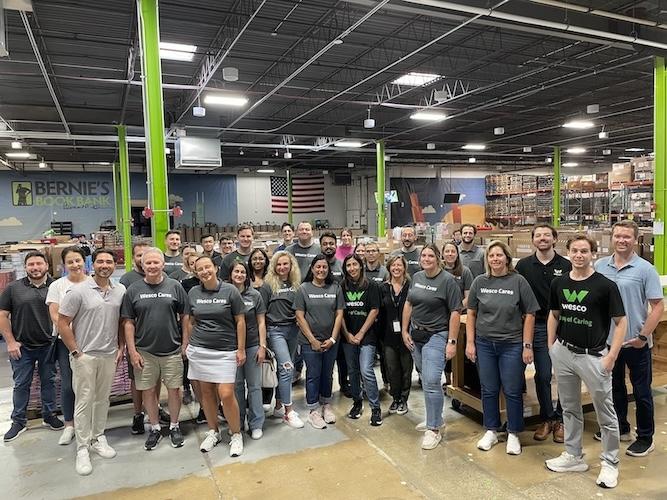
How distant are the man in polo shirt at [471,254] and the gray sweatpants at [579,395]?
2.05 m

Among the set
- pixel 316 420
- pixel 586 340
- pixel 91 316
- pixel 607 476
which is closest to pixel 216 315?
pixel 91 316

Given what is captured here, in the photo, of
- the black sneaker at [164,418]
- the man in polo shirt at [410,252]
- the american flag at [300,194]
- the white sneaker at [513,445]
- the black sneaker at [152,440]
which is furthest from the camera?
the american flag at [300,194]

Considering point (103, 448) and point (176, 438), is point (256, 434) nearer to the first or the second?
point (176, 438)

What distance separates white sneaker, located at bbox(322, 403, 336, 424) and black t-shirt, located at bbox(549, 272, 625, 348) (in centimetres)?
211

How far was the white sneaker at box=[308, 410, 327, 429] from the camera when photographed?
14.3ft

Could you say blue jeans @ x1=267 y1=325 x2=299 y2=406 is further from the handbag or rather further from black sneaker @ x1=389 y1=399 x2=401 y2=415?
black sneaker @ x1=389 y1=399 x2=401 y2=415

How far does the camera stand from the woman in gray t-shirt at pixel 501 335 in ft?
12.1

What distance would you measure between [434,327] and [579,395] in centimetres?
110

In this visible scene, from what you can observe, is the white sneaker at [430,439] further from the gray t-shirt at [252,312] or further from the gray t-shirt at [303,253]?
the gray t-shirt at [303,253]

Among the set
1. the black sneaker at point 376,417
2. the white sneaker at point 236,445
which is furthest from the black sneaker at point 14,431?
the black sneaker at point 376,417

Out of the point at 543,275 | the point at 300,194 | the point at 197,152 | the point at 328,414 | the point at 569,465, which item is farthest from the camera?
the point at 300,194

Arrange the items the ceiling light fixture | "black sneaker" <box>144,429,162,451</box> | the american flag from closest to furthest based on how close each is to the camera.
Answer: "black sneaker" <box>144,429,162,451</box> < the ceiling light fixture < the american flag

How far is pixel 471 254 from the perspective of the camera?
5.55m

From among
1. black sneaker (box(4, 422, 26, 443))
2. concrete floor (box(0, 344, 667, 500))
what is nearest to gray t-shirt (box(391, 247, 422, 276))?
concrete floor (box(0, 344, 667, 500))
